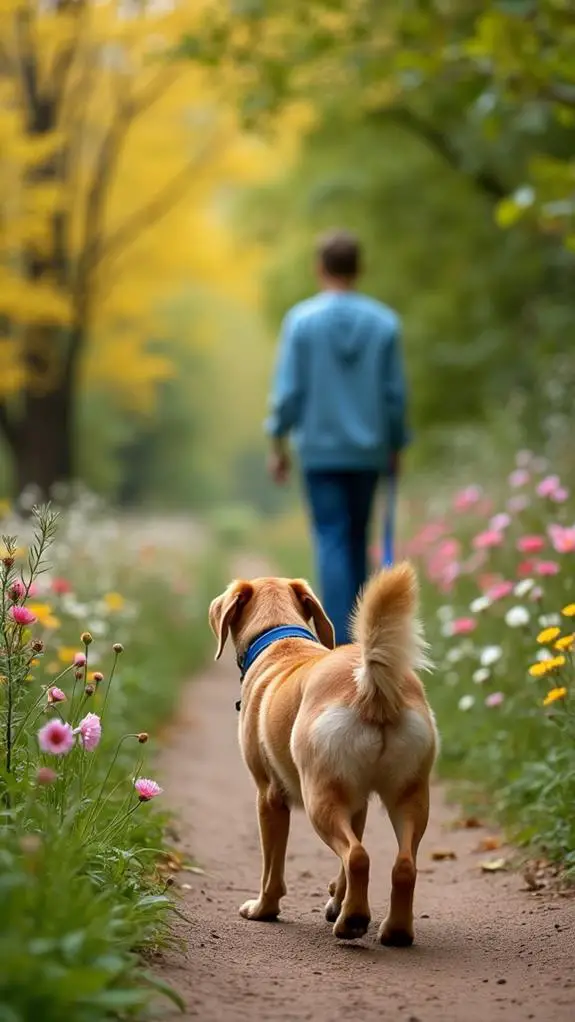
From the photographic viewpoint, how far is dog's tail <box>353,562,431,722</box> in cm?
382

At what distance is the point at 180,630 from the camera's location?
1291 cm

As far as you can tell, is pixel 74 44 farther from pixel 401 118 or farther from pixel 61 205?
pixel 401 118

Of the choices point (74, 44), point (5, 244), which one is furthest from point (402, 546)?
point (74, 44)

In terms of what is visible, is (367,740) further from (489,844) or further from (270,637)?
(489,844)

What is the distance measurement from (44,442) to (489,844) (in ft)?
43.5

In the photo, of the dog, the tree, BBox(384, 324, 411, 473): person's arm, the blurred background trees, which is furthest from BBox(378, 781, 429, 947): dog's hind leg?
the tree

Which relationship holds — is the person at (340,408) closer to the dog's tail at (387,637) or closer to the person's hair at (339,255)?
the person's hair at (339,255)

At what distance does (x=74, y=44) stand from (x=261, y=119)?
228 inches

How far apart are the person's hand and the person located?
0.06 metres

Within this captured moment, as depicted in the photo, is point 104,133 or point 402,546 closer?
point 402,546

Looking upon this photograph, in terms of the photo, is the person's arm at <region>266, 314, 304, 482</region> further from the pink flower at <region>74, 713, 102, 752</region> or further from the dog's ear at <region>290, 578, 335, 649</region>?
the pink flower at <region>74, 713, 102, 752</region>

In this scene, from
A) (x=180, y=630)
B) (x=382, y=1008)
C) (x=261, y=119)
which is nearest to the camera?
(x=382, y=1008)

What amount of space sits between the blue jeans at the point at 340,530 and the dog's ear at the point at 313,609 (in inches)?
88.5

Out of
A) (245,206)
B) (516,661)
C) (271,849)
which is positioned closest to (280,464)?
(516,661)
